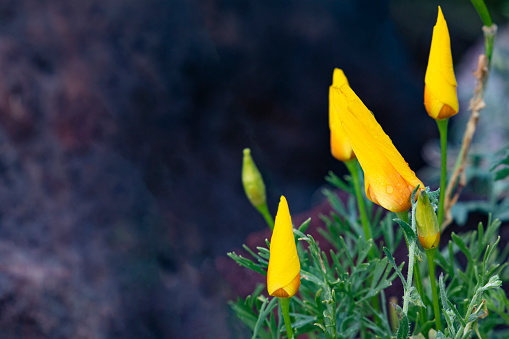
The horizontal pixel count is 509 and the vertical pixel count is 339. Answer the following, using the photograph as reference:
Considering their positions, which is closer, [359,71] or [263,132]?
[263,132]

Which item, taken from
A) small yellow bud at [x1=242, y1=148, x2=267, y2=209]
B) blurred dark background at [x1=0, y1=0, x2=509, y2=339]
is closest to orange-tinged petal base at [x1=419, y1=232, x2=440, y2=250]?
small yellow bud at [x1=242, y1=148, x2=267, y2=209]

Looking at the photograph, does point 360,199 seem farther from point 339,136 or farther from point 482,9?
point 482,9

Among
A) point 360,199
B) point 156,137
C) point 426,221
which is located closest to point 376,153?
point 426,221

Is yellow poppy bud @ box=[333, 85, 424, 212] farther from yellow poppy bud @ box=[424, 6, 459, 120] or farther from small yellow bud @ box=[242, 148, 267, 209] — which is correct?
small yellow bud @ box=[242, 148, 267, 209]

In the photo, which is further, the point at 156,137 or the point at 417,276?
the point at 156,137

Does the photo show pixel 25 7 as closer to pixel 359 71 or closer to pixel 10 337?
pixel 10 337

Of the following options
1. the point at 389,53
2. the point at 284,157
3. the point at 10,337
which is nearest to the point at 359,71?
the point at 389,53
